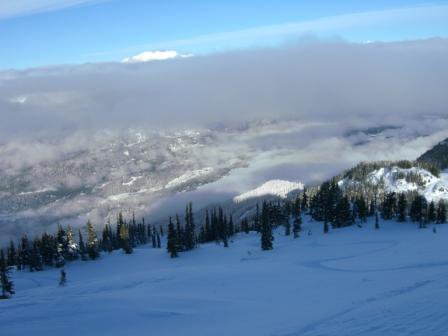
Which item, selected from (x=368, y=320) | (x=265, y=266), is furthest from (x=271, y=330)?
(x=265, y=266)

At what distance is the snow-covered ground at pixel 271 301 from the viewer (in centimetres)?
3231

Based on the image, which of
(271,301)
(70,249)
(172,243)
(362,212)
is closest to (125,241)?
(70,249)

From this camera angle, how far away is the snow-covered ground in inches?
1272

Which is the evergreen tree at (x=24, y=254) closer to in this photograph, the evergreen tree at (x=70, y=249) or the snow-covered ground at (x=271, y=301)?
the evergreen tree at (x=70, y=249)

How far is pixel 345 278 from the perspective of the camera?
178 ft

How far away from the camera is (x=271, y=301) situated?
45.8 metres

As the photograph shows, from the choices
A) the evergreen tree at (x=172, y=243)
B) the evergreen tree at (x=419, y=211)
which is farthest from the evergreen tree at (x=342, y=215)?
the evergreen tree at (x=172, y=243)

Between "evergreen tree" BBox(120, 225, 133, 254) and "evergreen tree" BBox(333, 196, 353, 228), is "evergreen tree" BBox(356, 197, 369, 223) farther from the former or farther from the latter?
"evergreen tree" BBox(120, 225, 133, 254)

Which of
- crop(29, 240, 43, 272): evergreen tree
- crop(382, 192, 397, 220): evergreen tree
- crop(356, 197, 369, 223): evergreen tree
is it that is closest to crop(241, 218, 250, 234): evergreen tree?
crop(356, 197, 369, 223): evergreen tree

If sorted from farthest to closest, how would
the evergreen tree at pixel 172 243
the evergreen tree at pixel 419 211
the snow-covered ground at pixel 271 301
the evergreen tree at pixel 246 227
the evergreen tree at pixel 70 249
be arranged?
the evergreen tree at pixel 246 227, the evergreen tree at pixel 70 249, the evergreen tree at pixel 419 211, the evergreen tree at pixel 172 243, the snow-covered ground at pixel 271 301

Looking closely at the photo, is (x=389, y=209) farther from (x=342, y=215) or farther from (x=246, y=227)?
(x=246, y=227)

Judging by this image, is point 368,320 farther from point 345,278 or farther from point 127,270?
point 127,270

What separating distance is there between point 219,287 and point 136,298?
1094cm

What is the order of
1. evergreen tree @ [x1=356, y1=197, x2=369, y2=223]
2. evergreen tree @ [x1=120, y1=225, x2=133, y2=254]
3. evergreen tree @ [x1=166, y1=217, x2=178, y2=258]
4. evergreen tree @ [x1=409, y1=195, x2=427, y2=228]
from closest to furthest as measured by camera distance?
evergreen tree @ [x1=166, y1=217, x2=178, y2=258] < evergreen tree @ [x1=409, y1=195, x2=427, y2=228] < evergreen tree @ [x1=120, y1=225, x2=133, y2=254] < evergreen tree @ [x1=356, y1=197, x2=369, y2=223]
